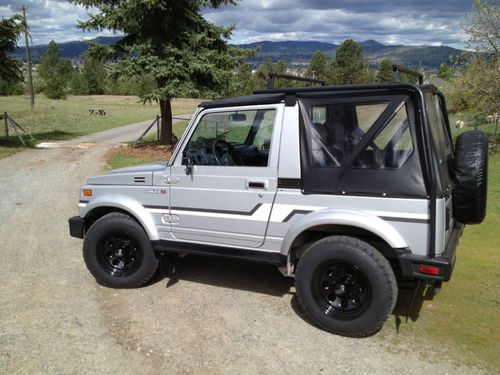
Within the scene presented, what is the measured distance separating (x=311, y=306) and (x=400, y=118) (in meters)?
1.82

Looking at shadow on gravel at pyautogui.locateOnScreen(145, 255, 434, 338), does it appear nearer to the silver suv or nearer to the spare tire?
the silver suv

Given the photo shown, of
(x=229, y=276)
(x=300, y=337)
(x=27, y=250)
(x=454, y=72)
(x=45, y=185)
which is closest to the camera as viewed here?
(x=300, y=337)

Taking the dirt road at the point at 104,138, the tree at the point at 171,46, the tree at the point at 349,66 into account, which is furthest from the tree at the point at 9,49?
the tree at the point at 349,66

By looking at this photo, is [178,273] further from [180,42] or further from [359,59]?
[359,59]

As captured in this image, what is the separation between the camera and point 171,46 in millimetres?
14688

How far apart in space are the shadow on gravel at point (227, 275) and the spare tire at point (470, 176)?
203 cm

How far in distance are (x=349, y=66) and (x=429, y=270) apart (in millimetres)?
43759

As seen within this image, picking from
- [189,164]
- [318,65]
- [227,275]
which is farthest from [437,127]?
[318,65]

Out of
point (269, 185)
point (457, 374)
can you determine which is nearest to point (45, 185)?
point (269, 185)

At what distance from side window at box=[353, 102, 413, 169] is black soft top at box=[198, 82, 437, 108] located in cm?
17

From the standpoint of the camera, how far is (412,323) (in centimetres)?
435

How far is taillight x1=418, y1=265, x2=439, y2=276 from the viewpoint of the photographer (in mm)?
3682

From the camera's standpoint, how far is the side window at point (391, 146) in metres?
3.81

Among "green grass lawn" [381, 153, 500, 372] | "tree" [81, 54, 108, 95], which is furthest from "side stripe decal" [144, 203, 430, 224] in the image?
"tree" [81, 54, 108, 95]
